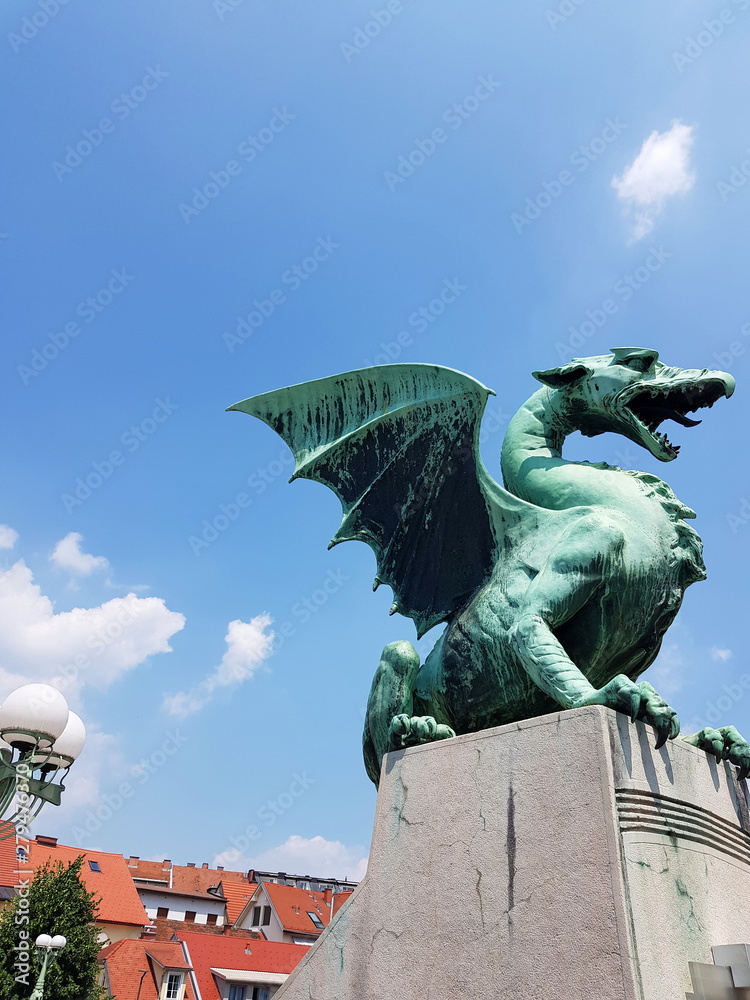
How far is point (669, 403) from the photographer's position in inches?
186

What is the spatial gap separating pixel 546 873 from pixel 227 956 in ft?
99.6

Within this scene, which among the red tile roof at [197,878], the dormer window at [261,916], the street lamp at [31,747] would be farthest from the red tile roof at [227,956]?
the street lamp at [31,747]

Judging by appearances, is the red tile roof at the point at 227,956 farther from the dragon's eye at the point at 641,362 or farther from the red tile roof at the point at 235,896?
the dragon's eye at the point at 641,362

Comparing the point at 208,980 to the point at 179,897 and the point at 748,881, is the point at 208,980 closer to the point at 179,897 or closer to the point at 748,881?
the point at 179,897

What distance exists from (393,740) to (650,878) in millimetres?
1517

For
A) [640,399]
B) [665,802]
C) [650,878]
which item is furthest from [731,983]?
[640,399]

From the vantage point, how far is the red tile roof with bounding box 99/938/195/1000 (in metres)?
26.4

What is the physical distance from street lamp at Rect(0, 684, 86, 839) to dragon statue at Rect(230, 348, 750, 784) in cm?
325

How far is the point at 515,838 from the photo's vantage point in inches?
134

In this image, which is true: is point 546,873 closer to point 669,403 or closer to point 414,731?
point 414,731

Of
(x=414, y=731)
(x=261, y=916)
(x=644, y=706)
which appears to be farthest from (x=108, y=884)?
(x=644, y=706)

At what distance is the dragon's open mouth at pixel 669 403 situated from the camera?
180 inches

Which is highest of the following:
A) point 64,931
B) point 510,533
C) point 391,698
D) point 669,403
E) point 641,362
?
point 64,931

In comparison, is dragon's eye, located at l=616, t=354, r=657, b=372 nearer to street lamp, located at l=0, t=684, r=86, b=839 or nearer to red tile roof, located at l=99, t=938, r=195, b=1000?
street lamp, located at l=0, t=684, r=86, b=839
